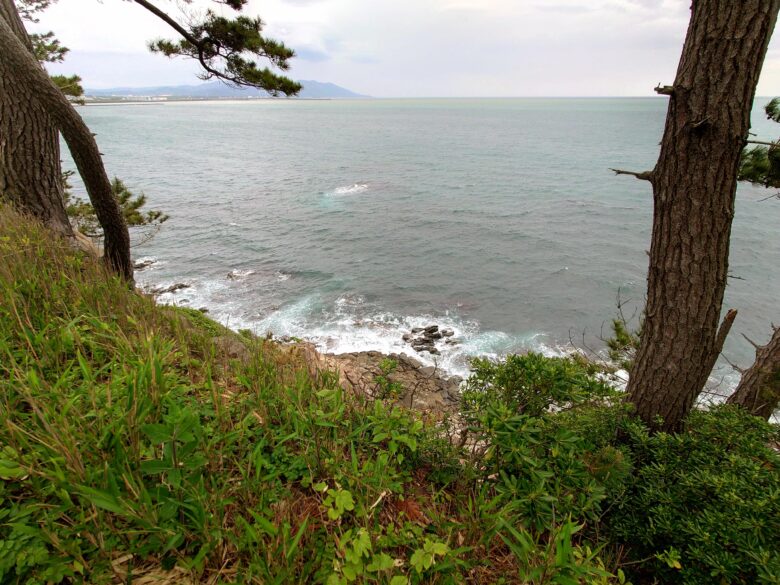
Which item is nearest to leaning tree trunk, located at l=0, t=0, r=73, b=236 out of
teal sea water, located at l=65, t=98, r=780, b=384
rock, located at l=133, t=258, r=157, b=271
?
teal sea water, located at l=65, t=98, r=780, b=384

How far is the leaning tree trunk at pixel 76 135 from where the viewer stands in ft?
16.1

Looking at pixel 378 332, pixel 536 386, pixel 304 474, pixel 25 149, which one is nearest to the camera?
pixel 304 474

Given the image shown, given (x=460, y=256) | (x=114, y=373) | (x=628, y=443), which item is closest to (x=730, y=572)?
(x=628, y=443)

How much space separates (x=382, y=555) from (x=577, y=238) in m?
26.9

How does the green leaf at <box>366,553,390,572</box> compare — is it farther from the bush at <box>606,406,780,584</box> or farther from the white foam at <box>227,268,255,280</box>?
the white foam at <box>227,268,255,280</box>

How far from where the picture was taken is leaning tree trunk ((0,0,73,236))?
568 cm

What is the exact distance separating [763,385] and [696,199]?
3824mm

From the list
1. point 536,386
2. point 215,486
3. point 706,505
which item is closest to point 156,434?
point 215,486

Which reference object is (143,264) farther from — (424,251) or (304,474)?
(304,474)

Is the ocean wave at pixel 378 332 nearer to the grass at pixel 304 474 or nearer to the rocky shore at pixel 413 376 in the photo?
the rocky shore at pixel 413 376

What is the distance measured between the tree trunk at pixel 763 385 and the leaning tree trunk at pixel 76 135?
949 centimetres

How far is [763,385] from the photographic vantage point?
544cm

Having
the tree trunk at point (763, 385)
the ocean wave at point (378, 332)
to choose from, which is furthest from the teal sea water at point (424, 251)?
the tree trunk at point (763, 385)

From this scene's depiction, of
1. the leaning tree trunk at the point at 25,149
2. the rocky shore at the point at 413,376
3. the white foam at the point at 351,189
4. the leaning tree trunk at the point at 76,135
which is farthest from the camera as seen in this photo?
the white foam at the point at 351,189
